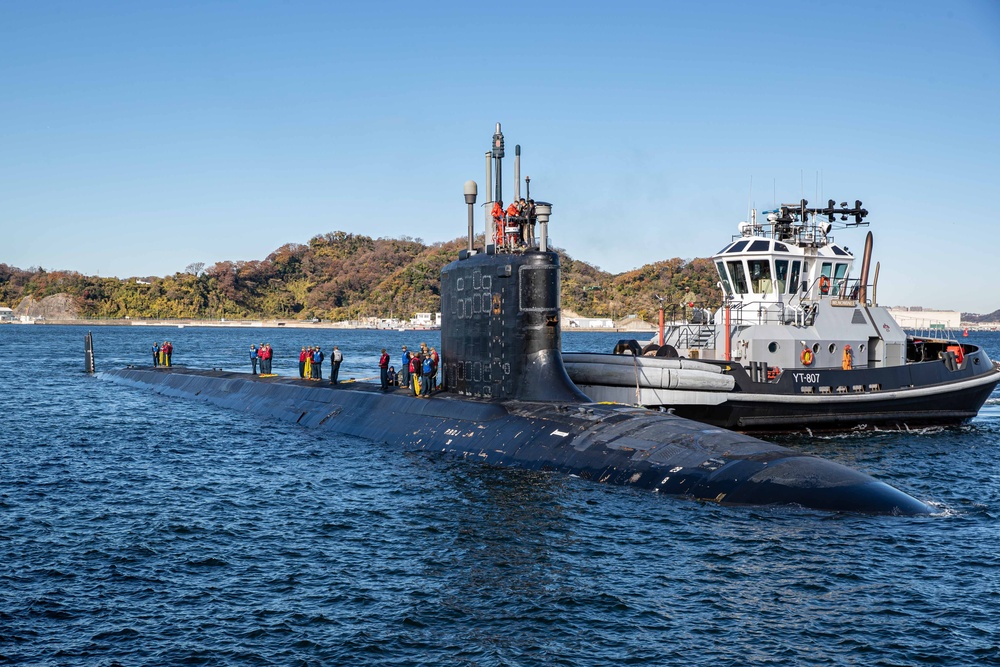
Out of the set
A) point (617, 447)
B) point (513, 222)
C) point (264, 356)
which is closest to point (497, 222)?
point (513, 222)

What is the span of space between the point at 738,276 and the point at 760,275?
33.8 inches

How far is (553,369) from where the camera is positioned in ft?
75.0

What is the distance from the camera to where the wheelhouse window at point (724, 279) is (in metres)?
35.5

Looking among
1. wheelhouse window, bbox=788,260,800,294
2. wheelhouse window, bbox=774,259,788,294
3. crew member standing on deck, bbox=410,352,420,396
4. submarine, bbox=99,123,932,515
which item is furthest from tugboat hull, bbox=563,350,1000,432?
submarine, bbox=99,123,932,515

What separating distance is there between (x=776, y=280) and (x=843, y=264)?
333 centimetres

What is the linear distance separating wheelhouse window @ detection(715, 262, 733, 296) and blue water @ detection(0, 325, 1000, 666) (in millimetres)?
13698

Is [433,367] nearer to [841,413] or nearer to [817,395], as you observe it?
[817,395]

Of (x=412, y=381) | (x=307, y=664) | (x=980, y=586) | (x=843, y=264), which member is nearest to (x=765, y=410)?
(x=843, y=264)

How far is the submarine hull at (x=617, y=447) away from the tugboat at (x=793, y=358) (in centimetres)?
605

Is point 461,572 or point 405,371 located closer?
point 461,572

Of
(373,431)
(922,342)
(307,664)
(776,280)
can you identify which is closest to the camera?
(307,664)

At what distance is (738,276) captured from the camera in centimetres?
3494

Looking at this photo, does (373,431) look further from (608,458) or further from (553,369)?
(608,458)

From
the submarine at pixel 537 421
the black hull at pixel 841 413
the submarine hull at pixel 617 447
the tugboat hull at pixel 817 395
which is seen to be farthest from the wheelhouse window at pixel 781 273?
the submarine hull at pixel 617 447
